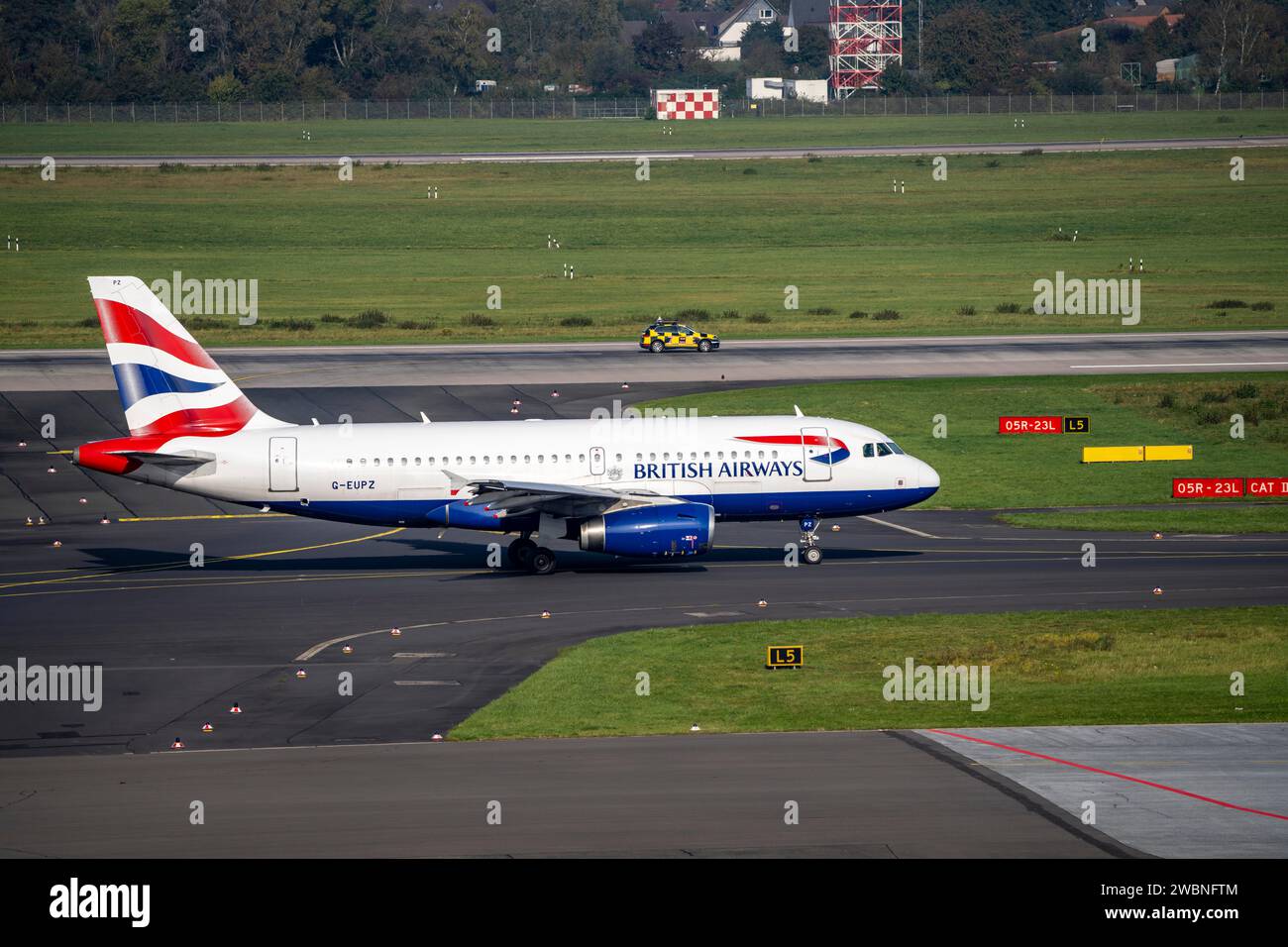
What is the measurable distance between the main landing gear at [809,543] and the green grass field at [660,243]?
47436 mm

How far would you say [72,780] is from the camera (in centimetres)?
2850

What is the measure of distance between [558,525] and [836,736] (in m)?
19.4

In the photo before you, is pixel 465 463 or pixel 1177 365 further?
pixel 1177 365

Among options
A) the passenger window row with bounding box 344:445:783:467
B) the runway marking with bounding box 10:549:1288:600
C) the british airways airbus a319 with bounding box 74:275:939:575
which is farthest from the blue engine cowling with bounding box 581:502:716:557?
the runway marking with bounding box 10:549:1288:600

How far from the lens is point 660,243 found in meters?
141

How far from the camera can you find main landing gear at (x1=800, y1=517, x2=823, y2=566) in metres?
50.1

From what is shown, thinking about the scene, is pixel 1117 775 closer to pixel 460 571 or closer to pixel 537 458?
pixel 537 458

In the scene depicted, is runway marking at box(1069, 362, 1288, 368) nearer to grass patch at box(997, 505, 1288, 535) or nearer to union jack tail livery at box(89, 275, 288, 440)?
grass patch at box(997, 505, 1288, 535)

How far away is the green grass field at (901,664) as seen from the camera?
32.8 m

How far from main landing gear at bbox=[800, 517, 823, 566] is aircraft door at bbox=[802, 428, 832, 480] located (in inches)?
67.4

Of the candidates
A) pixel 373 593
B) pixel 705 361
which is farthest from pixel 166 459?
pixel 705 361

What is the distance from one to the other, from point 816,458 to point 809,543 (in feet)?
9.72
